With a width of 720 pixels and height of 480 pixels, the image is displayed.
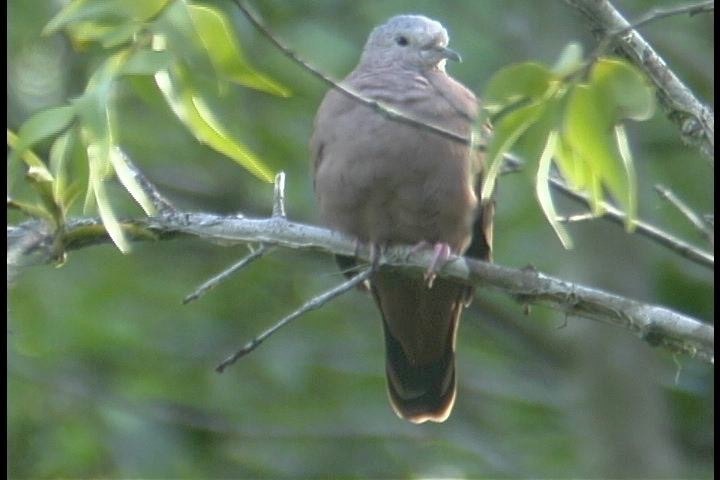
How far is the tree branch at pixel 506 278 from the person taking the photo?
10.8ft

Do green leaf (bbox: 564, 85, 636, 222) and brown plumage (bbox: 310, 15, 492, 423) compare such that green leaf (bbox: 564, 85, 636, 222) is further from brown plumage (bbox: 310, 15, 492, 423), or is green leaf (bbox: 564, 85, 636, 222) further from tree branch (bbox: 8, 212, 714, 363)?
brown plumage (bbox: 310, 15, 492, 423)

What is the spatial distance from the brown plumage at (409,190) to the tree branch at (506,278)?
2.43ft

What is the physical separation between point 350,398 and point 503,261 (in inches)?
55.4

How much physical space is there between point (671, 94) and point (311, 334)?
17.2 feet

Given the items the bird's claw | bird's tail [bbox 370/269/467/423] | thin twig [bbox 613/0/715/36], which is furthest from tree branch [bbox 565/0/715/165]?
bird's tail [bbox 370/269/467/423]

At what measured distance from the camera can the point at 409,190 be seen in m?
4.69

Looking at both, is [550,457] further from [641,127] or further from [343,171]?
[343,171]

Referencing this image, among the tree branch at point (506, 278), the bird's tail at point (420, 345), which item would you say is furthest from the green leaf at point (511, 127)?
the bird's tail at point (420, 345)

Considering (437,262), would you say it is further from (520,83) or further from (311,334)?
(311,334)

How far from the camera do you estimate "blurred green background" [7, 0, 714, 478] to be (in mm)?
7215

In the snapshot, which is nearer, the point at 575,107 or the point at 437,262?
the point at 575,107

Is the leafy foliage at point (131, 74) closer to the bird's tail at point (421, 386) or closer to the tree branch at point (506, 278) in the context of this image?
the tree branch at point (506, 278)

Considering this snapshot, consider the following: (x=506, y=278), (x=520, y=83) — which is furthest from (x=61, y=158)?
(x=506, y=278)

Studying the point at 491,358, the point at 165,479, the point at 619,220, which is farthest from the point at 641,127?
the point at 619,220
